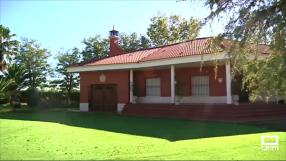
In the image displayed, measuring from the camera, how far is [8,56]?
44.1 metres

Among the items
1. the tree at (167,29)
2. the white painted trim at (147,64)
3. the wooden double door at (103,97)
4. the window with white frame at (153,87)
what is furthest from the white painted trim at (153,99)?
the tree at (167,29)

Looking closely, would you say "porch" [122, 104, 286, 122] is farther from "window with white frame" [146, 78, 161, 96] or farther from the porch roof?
"window with white frame" [146, 78, 161, 96]

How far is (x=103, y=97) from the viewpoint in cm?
3581

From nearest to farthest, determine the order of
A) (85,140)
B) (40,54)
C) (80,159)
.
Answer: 1. (80,159)
2. (85,140)
3. (40,54)

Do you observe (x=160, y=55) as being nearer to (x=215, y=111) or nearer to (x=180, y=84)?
(x=180, y=84)

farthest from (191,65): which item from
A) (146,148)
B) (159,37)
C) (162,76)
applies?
(159,37)

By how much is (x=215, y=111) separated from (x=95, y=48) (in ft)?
112

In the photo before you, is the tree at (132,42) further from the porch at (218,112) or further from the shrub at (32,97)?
the porch at (218,112)

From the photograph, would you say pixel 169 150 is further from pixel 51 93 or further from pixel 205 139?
pixel 51 93

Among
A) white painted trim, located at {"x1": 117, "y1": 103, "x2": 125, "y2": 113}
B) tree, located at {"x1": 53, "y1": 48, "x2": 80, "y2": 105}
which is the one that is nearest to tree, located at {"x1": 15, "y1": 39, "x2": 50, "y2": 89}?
tree, located at {"x1": 53, "y1": 48, "x2": 80, "y2": 105}

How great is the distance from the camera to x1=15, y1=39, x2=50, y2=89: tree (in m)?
49.2

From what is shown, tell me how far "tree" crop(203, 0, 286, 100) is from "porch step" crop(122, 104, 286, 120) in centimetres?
1000

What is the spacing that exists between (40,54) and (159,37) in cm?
1495

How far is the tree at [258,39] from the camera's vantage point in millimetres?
12375
